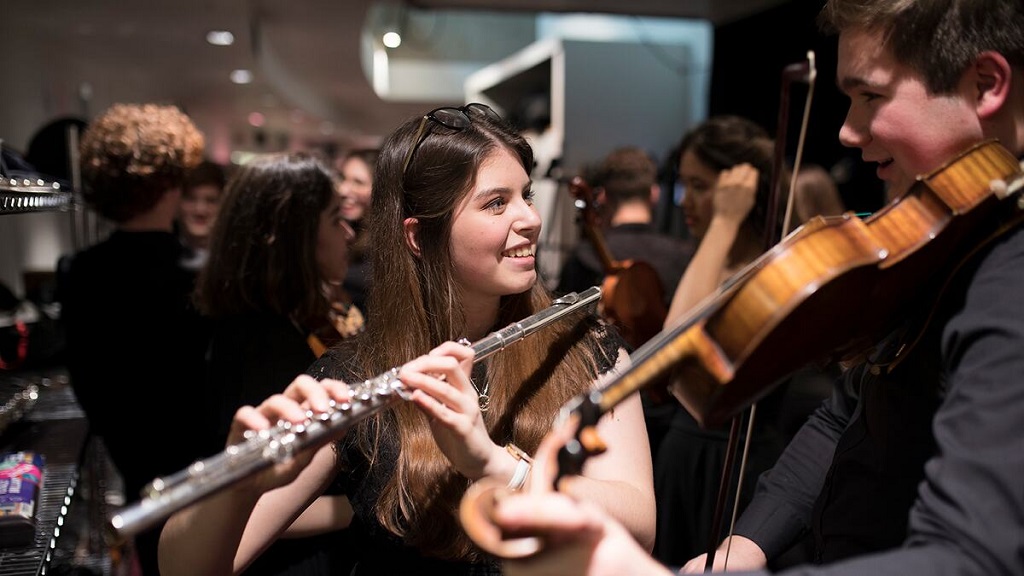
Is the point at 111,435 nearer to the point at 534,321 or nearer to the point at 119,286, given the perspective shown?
the point at 119,286

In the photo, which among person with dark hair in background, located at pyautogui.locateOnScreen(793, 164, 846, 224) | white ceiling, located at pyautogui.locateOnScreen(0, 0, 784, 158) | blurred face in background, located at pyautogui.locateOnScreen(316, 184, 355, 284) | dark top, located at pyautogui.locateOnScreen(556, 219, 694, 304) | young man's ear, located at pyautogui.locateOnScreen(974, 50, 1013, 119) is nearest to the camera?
young man's ear, located at pyautogui.locateOnScreen(974, 50, 1013, 119)

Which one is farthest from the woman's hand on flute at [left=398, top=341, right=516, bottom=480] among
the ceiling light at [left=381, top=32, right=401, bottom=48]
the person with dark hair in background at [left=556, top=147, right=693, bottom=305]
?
the ceiling light at [left=381, top=32, right=401, bottom=48]

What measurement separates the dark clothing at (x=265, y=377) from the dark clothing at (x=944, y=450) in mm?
995

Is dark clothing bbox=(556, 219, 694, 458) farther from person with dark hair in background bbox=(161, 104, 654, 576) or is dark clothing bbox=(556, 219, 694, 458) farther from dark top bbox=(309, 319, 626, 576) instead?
dark top bbox=(309, 319, 626, 576)

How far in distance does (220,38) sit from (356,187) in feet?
10.7

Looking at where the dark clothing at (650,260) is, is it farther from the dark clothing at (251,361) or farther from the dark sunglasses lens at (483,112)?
the dark sunglasses lens at (483,112)

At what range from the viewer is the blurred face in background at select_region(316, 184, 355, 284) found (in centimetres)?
212

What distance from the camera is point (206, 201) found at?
143 inches

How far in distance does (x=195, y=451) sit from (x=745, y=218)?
5.83 ft

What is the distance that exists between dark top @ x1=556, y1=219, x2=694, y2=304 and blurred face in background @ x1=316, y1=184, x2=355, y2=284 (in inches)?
38.4

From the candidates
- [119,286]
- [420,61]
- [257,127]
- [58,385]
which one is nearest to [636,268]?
[119,286]

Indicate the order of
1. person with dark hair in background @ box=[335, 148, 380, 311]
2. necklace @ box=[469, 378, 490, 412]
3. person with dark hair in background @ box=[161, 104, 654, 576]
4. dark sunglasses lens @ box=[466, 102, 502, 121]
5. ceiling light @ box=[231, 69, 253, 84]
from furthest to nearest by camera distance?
ceiling light @ box=[231, 69, 253, 84] < person with dark hair in background @ box=[335, 148, 380, 311] < dark sunglasses lens @ box=[466, 102, 502, 121] < necklace @ box=[469, 378, 490, 412] < person with dark hair in background @ box=[161, 104, 654, 576]

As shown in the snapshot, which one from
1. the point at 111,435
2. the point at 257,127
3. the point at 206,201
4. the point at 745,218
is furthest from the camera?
the point at 257,127

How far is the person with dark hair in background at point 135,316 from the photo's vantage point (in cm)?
228
